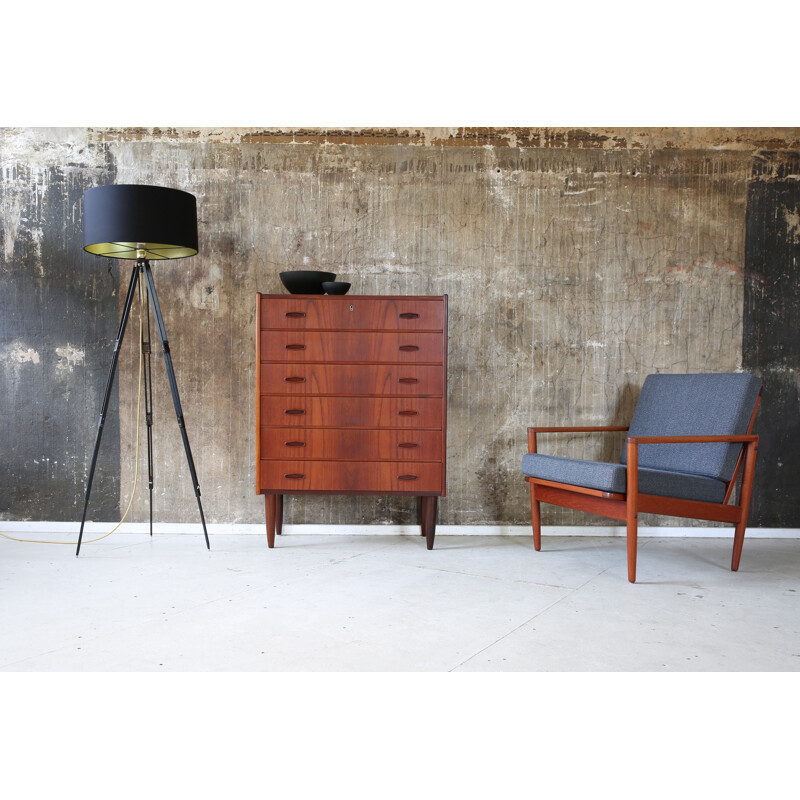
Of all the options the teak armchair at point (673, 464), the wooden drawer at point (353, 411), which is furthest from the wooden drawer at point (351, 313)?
the teak armchair at point (673, 464)

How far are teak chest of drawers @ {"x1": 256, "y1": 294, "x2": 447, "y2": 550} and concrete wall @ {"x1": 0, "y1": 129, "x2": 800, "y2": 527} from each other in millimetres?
487

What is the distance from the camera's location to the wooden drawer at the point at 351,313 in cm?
331

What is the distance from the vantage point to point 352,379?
333 cm

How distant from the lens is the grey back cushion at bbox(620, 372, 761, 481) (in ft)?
10.2

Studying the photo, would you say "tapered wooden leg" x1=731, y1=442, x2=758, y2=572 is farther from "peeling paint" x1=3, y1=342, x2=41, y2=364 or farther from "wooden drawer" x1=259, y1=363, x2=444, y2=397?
"peeling paint" x1=3, y1=342, x2=41, y2=364

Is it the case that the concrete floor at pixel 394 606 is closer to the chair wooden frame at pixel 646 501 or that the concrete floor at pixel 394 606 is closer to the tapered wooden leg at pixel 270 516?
the tapered wooden leg at pixel 270 516

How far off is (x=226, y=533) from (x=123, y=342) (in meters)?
1.24

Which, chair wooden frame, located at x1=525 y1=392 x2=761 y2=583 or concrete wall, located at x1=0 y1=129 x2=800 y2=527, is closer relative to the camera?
chair wooden frame, located at x1=525 y1=392 x2=761 y2=583

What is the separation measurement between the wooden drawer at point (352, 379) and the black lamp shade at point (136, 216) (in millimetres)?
770

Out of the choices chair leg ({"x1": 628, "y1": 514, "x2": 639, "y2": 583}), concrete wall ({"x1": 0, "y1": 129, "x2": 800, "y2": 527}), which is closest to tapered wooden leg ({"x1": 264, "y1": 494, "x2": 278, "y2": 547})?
concrete wall ({"x1": 0, "y1": 129, "x2": 800, "y2": 527})

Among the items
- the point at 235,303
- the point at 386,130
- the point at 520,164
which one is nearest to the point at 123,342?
the point at 235,303

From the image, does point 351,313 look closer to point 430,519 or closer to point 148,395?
point 430,519

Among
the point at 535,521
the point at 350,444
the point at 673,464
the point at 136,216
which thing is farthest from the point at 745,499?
the point at 136,216
